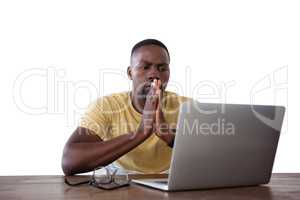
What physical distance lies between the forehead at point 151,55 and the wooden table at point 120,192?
847 mm

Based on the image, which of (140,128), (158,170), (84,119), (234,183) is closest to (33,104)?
(84,119)

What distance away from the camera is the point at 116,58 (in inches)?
116

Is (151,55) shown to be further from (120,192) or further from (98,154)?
(120,192)

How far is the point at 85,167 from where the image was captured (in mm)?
1602

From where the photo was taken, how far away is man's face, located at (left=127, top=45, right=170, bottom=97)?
2000mm

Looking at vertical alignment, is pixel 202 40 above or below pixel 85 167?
above

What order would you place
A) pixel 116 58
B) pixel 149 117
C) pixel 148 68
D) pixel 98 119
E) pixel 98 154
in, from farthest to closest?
pixel 116 58, pixel 148 68, pixel 98 119, pixel 98 154, pixel 149 117

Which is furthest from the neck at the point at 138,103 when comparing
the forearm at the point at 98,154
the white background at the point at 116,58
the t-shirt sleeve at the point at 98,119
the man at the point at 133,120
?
the white background at the point at 116,58

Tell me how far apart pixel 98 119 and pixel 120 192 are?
2.53 feet

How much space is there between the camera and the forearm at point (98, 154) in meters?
1.59

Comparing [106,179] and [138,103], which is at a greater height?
[138,103]

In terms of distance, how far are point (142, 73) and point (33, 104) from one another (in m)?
1.14

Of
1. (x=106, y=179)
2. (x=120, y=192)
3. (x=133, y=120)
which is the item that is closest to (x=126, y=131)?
(x=133, y=120)

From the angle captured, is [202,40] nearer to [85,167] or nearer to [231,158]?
[85,167]
